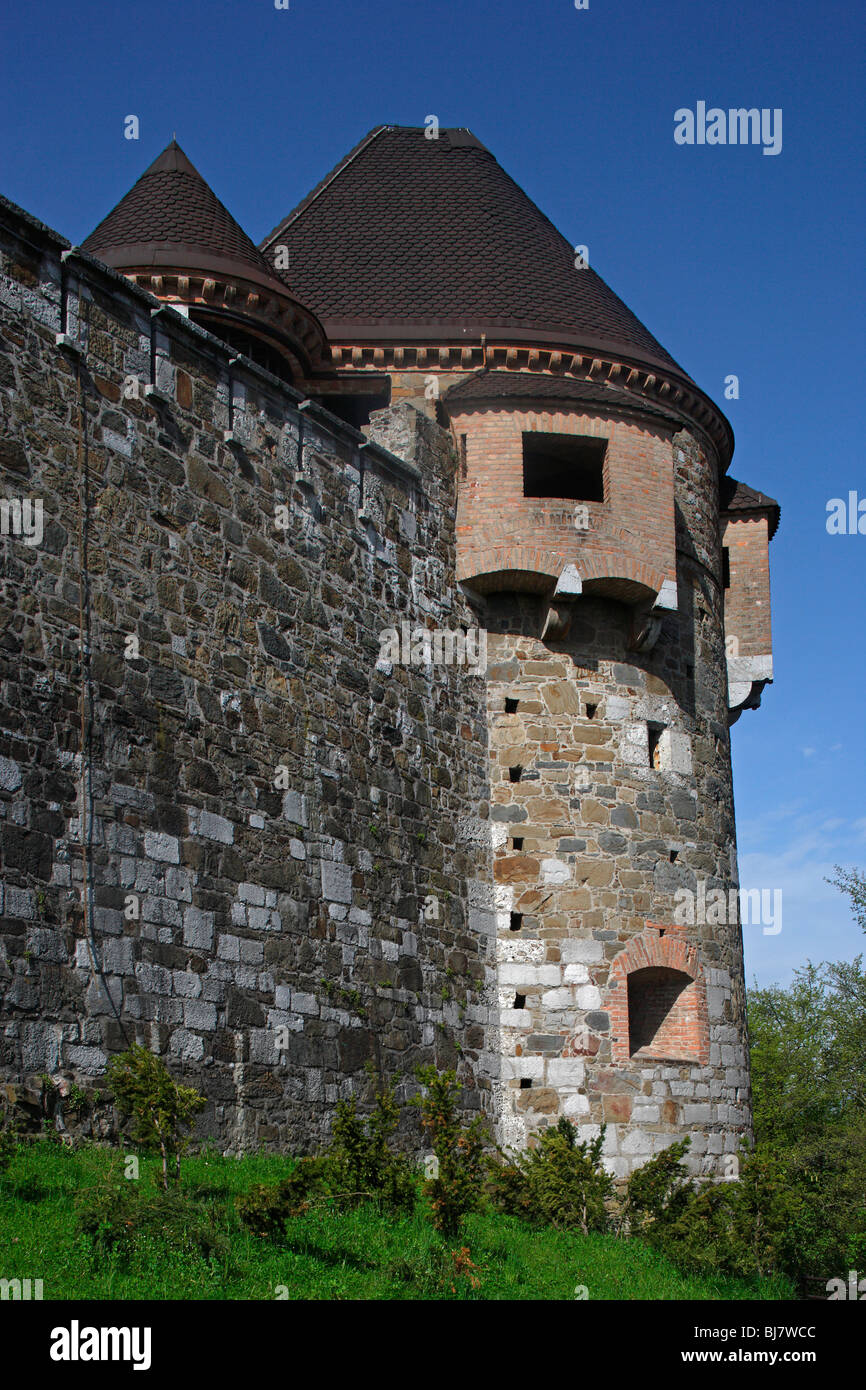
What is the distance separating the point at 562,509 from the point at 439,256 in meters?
4.82

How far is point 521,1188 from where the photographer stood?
13.6 metres

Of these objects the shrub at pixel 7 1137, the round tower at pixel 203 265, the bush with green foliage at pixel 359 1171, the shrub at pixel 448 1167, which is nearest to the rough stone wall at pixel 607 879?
the round tower at pixel 203 265

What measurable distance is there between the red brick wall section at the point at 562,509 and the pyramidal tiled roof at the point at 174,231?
3.09 meters

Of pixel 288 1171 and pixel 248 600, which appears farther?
pixel 248 600

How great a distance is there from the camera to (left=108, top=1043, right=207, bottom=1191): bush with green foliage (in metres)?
9.82

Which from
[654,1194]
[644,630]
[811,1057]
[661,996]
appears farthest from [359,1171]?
[811,1057]

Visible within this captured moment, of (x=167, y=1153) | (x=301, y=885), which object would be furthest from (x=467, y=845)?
(x=167, y=1153)

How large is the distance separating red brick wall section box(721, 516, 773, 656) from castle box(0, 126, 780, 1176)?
0.07 m

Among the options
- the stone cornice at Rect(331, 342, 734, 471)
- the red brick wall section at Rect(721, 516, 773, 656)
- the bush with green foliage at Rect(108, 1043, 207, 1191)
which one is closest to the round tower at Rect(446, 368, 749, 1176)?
the stone cornice at Rect(331, 342, 734, 471)

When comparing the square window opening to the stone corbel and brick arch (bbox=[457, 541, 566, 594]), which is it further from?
the stone corbel

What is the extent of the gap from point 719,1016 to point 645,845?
2.19 metres

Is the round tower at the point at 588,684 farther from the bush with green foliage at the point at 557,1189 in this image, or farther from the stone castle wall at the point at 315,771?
the bush with green foliage at the point at 557,1189

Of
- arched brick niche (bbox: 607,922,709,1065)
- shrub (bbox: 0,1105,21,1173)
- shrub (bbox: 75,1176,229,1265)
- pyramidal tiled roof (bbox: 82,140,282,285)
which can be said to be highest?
pyramidal tiled roof (bbox: 82,140,282,285)
